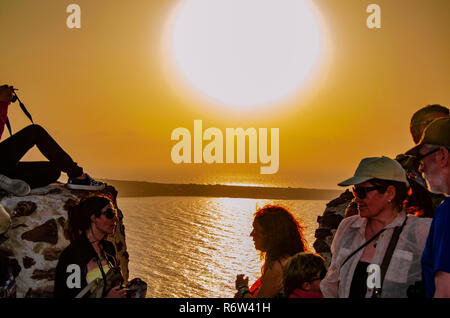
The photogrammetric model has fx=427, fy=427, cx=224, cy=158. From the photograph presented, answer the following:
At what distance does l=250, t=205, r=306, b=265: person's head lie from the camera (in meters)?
3.69

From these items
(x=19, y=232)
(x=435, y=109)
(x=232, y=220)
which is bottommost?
(x=232, y=220)

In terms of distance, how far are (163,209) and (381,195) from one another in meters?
35.3

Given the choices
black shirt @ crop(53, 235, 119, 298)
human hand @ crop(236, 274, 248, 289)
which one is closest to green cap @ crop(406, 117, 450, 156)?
human hand @ crop(236, 274, 248, 289)

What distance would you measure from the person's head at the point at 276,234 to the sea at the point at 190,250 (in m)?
11.9

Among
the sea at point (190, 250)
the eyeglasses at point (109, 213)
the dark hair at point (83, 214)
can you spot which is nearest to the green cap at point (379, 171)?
the eyeglasses at point (109, 213)

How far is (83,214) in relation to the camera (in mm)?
3775

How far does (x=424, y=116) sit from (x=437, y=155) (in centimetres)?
209

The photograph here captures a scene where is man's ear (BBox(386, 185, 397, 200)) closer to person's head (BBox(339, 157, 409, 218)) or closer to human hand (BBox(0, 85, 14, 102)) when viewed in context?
person's head (BBox(339, 157, 409, 218))

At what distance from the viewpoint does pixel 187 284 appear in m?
19.2

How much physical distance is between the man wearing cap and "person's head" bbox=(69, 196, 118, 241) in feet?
8.31

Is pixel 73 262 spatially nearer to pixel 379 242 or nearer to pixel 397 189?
pixel 379 242

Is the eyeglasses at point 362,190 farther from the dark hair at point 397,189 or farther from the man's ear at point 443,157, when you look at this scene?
the man's ear at point 443,157
